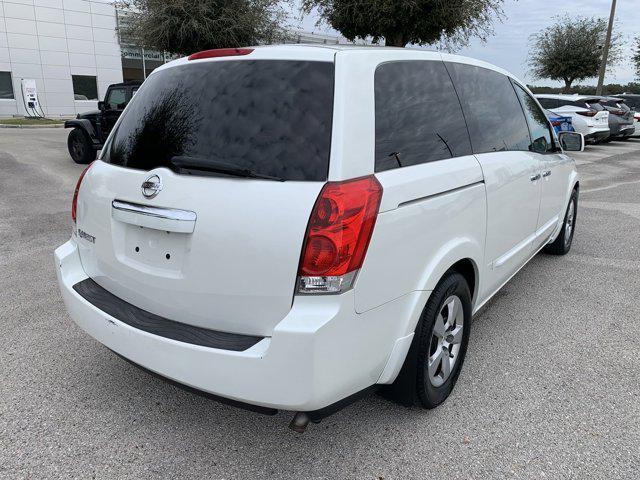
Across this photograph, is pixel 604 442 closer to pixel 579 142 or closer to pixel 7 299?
pixel 579 142

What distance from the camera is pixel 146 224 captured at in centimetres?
218

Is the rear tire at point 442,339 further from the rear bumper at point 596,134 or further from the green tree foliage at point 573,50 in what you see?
the green tree foliage at point 573,50

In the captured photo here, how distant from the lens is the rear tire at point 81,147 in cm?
1123

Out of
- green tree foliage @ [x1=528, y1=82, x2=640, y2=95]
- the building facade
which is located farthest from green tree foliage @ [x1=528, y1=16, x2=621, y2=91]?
the building facade

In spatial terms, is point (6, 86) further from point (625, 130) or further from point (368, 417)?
point (368, 417)

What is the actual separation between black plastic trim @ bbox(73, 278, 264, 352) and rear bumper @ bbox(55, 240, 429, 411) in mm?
29

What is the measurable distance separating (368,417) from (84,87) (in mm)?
37721

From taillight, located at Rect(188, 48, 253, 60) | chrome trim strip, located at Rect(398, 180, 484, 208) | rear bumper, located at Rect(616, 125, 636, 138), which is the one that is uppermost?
taillight, located at Rect(188, 48, 253, 60)

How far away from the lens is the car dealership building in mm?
31094

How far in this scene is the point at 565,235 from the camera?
5273 millimetres

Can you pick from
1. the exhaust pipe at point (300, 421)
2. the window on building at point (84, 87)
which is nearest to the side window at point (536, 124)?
the exhaust pipe at point (300, 421)

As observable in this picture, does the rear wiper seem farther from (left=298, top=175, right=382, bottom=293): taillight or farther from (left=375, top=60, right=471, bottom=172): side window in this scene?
(left=375, top=60, right=471, bottom=172): side window

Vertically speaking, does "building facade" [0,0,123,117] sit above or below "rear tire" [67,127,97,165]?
above

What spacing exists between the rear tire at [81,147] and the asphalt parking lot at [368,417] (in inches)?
310
